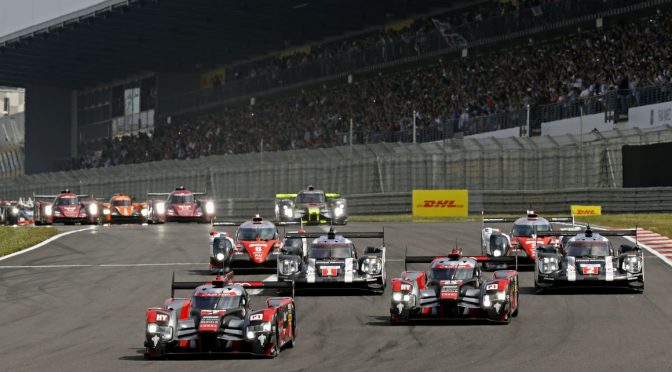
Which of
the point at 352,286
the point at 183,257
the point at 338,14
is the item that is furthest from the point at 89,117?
the point at 352,286

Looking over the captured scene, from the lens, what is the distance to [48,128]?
339 ft

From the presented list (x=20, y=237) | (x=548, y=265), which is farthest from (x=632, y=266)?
(x=20, y=237)

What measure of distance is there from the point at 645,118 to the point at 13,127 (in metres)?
74.5

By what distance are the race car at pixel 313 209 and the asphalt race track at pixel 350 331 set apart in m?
15.4

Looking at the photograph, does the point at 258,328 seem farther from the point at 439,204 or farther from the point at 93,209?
the point at 93,209

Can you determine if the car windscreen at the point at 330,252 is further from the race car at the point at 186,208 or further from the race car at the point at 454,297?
the race car at the point at 186,208

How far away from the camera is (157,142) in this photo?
292ft

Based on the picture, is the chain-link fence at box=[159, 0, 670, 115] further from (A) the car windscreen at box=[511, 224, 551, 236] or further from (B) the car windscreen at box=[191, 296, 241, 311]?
(B) the car windscreen at box=[191, 296, 241, 311]

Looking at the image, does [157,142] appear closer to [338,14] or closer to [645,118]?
[338,14]

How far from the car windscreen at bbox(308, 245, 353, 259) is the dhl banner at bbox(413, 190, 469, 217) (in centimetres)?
2539

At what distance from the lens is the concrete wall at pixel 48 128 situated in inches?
3957

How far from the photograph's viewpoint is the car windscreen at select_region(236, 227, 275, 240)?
29.0m

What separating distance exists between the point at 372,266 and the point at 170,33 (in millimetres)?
54798

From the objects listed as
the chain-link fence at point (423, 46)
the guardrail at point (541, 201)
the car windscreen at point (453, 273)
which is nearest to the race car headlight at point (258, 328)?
the car windscreen at point (453, 273)
